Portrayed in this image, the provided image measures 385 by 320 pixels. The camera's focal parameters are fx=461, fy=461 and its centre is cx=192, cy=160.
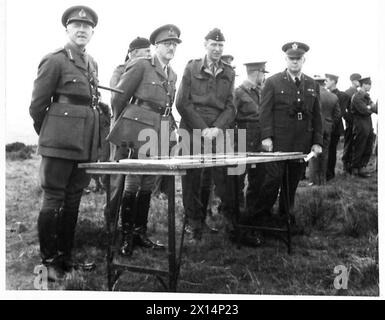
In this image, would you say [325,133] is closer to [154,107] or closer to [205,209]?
[205,209]

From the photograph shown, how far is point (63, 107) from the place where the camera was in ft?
12.3

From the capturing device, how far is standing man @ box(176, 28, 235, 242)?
5.13 metres

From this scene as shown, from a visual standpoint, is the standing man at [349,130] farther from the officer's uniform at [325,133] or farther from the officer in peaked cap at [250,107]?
the officer in peaked cap at [250,107]

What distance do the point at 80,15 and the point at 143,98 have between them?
106cm

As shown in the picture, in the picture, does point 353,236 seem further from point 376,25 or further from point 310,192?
point 376,25

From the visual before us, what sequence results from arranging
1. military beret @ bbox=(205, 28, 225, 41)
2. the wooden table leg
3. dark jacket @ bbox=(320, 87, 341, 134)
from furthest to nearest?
1. dark jacket @ bbox=(320, 87, 341, 134)
2. military beret @ bbox=(205, 28, 225, 41)
3. the wooden table leg

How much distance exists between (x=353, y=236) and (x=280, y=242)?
0.81 meters

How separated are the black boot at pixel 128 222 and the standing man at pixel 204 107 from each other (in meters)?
0.76

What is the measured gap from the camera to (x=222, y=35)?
5.04 meters

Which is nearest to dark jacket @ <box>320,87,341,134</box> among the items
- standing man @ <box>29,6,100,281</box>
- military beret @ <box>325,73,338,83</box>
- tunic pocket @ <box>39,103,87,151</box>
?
military beret @ <box>325,73,338,83</box>

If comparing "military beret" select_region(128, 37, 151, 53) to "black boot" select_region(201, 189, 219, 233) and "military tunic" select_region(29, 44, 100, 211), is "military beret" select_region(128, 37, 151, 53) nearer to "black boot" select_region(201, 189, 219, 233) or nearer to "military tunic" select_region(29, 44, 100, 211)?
"military tunic" select_region(29, 44, 100, 211)

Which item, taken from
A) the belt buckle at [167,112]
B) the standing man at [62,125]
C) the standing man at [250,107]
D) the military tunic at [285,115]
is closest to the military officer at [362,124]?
the standing man at [250,107]

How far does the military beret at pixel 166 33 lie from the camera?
4523 millimetres

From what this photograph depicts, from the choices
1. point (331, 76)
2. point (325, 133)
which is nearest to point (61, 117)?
point (325, 133)
